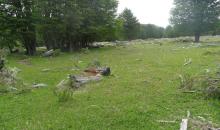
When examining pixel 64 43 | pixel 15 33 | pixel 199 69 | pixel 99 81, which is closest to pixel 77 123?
pixel 99 81

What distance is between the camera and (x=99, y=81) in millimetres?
18359

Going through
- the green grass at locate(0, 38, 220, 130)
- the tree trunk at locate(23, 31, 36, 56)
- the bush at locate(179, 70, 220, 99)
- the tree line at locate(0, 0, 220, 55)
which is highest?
the tree line at locate(0, 0, 220, 55)

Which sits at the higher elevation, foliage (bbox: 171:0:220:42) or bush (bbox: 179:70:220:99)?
foliage (bbox: 171:0:220:42)

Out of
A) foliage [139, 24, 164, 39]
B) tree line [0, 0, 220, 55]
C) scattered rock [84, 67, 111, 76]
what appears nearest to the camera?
scattered rock [84, 67, 111, 76]

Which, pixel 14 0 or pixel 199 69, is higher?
pixel 14 0

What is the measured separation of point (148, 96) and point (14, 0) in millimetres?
32647

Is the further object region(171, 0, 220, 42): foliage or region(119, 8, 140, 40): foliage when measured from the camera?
region(119, 8, 140, 40): foliage

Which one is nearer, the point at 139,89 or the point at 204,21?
the point at 139,89

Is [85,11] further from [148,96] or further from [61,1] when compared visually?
[148,96]

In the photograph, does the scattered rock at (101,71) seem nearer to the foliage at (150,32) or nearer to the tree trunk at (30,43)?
the tree trunk at (30,43)

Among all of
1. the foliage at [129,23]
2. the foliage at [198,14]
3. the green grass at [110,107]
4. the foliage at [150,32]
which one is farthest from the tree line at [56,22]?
the foliage at [150,32]

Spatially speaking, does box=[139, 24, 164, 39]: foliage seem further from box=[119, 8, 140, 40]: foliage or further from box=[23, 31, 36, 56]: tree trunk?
box=[23, 31, 36, 56]: tree trunk

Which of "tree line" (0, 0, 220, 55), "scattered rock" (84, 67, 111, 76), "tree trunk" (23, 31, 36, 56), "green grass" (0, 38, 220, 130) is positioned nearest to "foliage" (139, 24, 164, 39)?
"tree line" (0, 0, 220, 55)

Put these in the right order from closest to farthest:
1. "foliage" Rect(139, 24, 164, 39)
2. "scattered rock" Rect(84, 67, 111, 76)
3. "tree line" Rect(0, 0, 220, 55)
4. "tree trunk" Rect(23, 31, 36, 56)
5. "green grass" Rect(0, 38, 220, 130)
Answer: "green grass" Rect(0, 38, 220, 130)
"scattered rock" Rect(84, 67, 111, 76)
"tree line" Rect(0, 0, 220, 55)
"tree trunk" Rect(23, 31, 36, 56)
"foliage" Rect(139, 24, 164, 39)
